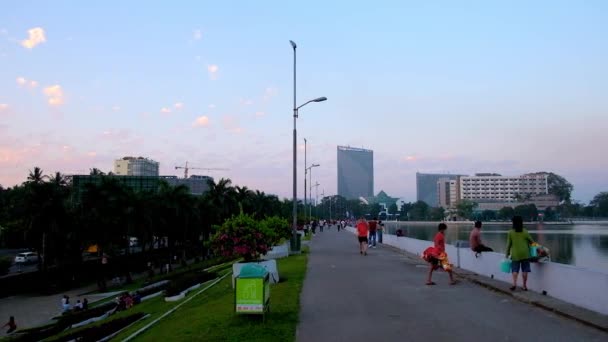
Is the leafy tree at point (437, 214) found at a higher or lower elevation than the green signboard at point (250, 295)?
higher

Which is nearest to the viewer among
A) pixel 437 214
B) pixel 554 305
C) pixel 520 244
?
pixel 554 305

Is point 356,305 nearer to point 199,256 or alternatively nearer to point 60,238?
point 60,238

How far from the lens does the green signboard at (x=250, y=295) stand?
9.66 metres

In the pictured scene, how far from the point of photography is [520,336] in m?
8.59

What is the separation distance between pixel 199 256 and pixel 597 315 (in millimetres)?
71735

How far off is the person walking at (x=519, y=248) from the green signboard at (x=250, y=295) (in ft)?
19.8

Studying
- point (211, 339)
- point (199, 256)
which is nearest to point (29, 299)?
point (199, 256)

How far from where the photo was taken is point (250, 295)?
384 inches

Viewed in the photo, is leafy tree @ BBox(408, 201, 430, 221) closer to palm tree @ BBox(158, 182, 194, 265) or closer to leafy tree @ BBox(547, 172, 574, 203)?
leafy tree @ BBox(547, 172, 574, 203)

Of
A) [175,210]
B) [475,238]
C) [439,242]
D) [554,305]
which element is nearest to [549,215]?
[175,210]

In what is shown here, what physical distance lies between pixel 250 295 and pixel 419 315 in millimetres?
Result: 3235

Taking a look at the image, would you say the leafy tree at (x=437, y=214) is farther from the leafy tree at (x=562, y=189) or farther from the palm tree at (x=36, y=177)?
the palm tree at (x=36, y=177)

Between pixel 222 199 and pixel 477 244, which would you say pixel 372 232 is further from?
pixel 222 199

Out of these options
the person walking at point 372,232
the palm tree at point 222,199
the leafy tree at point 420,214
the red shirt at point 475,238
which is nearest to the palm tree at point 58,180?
the palm tree at point 222,199
